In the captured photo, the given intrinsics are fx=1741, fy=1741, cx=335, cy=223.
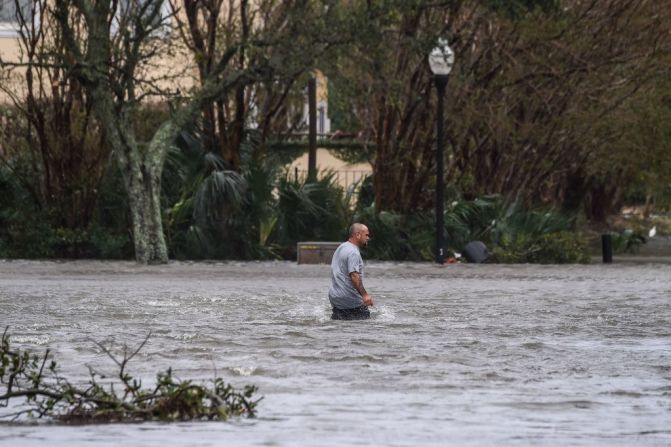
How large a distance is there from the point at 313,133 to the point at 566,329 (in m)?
21.7

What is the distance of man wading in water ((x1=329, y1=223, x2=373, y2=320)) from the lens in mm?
19156

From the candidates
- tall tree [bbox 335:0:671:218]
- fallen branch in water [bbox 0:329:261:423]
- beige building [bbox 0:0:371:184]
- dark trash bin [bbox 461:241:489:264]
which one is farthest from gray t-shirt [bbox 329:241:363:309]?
beige building [bbox 0:0:371:184]

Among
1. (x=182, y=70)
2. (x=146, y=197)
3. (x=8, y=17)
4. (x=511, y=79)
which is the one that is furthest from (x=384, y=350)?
(x=8, y=17)

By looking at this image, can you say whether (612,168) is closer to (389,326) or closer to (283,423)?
(389,326)

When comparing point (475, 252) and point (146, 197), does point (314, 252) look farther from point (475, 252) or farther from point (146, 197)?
point (146, 197)

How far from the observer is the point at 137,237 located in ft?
110

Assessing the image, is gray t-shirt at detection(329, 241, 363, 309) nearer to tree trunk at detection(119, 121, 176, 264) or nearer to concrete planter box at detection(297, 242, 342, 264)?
tree trunk at detection(119, 121, 176, 264)

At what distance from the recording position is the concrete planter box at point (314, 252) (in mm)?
34250

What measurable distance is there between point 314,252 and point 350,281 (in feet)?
49.2

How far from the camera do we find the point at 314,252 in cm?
3431

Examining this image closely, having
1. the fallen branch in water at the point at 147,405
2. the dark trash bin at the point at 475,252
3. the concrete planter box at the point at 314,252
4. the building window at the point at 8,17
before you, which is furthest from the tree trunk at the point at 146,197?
the fallen branch in water at the point at 147,405

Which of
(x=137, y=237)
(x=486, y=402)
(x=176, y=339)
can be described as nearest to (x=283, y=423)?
→ (x=486, y=402)

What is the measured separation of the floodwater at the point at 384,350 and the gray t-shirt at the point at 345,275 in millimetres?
393

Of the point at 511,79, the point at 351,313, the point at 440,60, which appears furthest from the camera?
the point at 511,79
